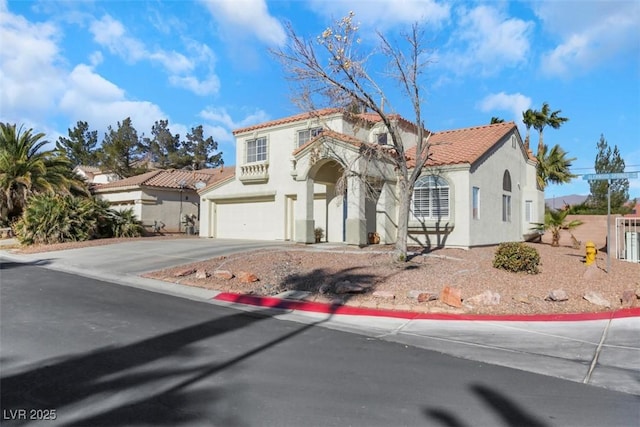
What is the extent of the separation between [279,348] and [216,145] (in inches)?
2069

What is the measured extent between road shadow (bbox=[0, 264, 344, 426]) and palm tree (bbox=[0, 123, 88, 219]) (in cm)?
2359

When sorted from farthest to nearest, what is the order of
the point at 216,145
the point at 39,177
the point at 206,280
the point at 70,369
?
the point at 216,145 < the point at 39,177 < the point at 206,280 < the point at 70,369

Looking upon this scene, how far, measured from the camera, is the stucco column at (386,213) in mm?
18125

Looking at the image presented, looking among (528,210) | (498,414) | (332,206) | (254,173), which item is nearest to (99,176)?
(254,173)

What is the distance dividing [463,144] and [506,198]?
143 inches

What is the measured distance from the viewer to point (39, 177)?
86.4 feet

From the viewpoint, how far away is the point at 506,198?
2028 centimetres

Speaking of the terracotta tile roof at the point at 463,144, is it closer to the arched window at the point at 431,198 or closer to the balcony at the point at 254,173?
the arched window at the point at 431,198

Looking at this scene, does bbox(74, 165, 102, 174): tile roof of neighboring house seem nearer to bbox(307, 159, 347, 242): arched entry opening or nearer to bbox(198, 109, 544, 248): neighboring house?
bbox(198, 109, 544, 248): neighboring house

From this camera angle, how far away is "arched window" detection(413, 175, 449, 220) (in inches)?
676

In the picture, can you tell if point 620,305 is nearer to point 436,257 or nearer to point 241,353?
point 436,257

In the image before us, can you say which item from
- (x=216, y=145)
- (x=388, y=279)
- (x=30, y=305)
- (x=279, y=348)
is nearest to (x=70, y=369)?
(x=279, y=348)

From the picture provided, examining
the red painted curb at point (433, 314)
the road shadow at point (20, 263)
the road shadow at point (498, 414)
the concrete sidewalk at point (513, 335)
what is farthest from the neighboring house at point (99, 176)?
the road shadow at point (498, 414)

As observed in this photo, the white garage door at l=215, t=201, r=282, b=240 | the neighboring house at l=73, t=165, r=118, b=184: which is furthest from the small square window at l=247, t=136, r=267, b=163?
the neighboring house at l=73, t=165, r=118, b=184
